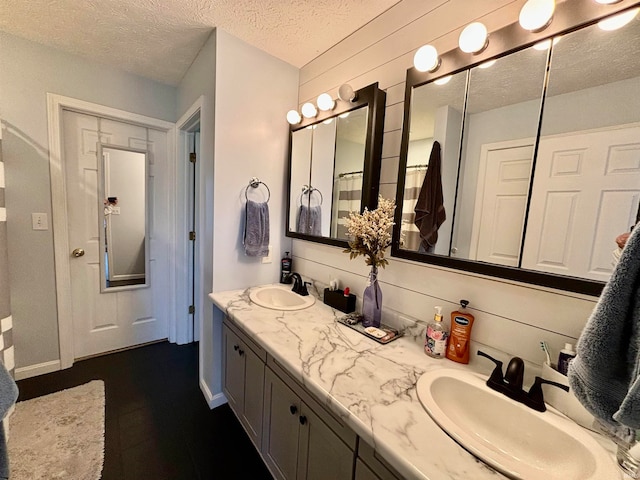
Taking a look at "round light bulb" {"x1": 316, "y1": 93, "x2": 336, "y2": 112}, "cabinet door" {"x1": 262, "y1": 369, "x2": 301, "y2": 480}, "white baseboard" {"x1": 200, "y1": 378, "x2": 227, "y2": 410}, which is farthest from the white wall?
"cabinet door" {"x1": 262, "y1": 369, "x2": 301, "y2": 480}

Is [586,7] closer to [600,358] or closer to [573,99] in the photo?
[573,99]

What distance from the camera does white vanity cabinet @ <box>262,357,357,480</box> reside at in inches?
33.8

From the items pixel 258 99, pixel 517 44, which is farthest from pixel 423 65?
pixel 258 99

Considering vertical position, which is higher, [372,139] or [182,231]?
[372,139]

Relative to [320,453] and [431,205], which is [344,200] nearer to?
[431,205]

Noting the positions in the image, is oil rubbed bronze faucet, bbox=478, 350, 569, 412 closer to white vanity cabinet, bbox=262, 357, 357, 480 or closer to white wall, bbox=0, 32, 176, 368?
white vanity cabinet, bbox=262, 357, 357, 480

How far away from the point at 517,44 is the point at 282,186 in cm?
147

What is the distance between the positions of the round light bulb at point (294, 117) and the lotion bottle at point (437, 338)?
4.89ft

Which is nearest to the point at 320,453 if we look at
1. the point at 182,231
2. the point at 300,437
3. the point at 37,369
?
the point at 300,437

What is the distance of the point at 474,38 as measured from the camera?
97 cm

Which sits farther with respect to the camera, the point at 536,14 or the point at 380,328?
the point at 380,328

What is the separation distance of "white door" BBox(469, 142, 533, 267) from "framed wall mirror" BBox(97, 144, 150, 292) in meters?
2.64

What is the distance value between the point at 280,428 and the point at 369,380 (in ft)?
1.90

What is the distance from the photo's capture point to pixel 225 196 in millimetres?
1700
